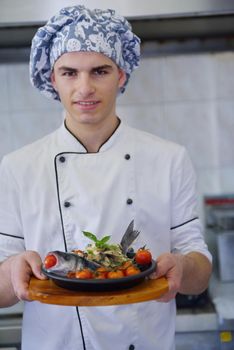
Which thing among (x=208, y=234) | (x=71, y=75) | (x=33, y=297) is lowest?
(x=208, y=234)

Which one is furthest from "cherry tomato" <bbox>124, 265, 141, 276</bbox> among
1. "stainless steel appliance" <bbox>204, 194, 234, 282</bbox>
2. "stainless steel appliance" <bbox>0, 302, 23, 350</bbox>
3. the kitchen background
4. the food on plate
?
the kitchen background

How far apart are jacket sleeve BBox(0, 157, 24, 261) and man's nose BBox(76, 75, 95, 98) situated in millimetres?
307

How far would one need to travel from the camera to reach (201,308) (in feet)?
6.74

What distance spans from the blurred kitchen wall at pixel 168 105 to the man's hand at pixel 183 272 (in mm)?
1228

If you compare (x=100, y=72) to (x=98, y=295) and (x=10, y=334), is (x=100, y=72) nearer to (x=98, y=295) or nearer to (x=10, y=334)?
(x=98, y=295)

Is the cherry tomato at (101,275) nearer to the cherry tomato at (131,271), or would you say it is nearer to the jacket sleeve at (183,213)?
the cherry tomato at (131,271)

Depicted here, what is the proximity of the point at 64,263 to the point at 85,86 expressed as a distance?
42 cm

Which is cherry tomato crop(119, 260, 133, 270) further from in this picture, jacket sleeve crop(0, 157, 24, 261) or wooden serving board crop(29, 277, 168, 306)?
jacket sleeve crop(0, 157, 24, 261)

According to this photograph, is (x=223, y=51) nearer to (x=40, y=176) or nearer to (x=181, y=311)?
(x=181, y=311)

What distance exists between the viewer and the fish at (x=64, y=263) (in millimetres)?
996

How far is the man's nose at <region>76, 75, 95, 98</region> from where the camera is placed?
→ 1183mm

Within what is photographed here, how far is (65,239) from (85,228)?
6 centimetres

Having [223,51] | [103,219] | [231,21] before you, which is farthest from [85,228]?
[223,51]

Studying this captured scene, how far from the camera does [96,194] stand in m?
1.33
